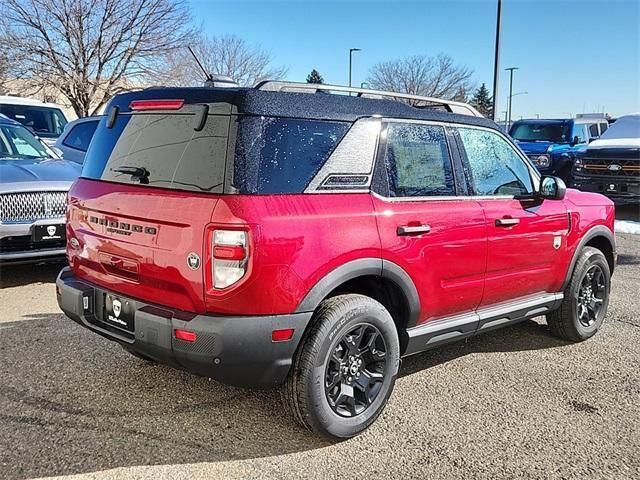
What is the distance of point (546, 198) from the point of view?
429 cm

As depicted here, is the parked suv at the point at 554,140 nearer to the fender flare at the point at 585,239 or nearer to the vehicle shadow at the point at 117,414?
the fender flare at the point at 585,239

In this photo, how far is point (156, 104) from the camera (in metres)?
3.17

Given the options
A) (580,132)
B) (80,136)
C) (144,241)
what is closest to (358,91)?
(144,241)

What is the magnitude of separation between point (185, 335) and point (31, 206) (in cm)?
399

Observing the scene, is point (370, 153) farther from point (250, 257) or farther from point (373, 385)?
point (373, 385)

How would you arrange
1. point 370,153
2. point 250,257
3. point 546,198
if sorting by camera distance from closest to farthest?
point 250,257 → point 370,153 → point 546,198

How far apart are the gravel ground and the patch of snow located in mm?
6716

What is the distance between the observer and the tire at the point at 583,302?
4707 mm

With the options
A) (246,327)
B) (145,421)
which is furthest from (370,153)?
(145,421)

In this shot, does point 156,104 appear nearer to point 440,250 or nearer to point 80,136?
point 440,250

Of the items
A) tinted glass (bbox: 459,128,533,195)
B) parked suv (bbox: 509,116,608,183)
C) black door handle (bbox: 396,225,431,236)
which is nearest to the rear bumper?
black door handle (bbox: 396,225,431,236)

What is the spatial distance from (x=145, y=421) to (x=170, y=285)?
3.12ft

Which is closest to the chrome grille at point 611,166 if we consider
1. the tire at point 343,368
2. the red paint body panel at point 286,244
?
the red paint body panel at point 286,244

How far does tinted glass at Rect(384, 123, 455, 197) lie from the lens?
3.42m
